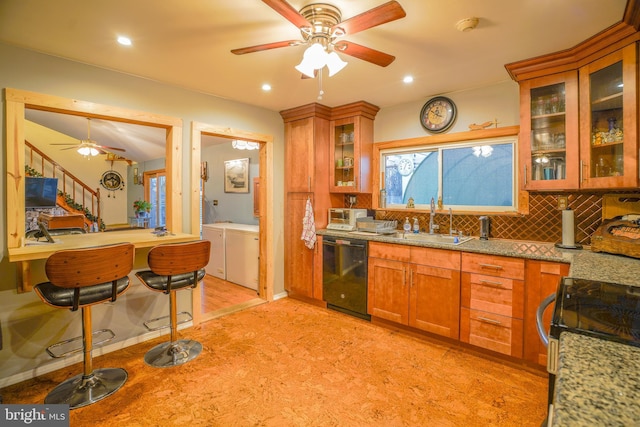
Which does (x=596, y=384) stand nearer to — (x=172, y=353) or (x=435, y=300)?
(x=435, y=300)

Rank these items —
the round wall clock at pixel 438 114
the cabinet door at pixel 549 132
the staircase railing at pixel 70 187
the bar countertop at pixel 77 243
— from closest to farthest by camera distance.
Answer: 1. the bar countertop at pixel 77 243
2. the cabinet door at pixel 549 132
3. the round wall clock at pixel 438 114
4. the staircase railing at pixel 70 187

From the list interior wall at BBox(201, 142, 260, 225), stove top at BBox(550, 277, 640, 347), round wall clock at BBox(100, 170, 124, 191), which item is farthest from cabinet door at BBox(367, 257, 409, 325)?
round wall clock at BBox(100, 170, 124, 191)

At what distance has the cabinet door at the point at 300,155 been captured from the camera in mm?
3826

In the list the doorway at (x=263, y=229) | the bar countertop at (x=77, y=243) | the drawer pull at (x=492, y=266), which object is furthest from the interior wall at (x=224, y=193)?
the drawer pull at (x=492, y=266)

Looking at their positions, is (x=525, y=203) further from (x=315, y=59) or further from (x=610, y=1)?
(x=315, y=59)

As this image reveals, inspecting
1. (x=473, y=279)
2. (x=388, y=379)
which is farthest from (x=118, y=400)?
(x=473, y=279)

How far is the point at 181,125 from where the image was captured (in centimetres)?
313

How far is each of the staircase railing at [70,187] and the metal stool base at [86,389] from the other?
20.0 ft

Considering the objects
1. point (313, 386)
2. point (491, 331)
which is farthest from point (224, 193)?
point (491, 331)

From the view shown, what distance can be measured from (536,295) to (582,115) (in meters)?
1.41

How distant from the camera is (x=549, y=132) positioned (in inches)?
102

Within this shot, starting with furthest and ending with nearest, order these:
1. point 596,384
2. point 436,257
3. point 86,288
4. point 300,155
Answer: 1. point 300,155
2. point 436,257
3. point 86,288
4. point 596,384

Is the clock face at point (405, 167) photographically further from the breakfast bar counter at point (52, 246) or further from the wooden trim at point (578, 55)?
the breakfast bar counter at point (52, 246)

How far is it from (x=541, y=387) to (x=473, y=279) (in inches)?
33.5
